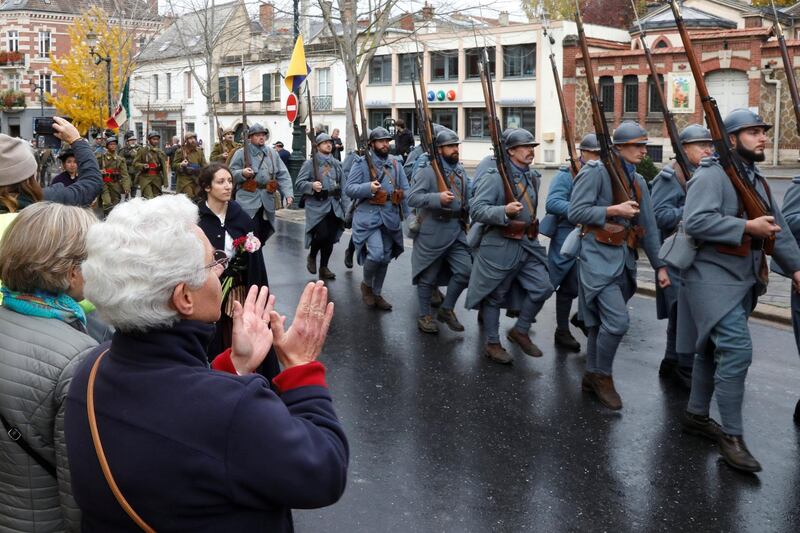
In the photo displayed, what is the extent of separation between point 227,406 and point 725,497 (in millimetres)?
3494

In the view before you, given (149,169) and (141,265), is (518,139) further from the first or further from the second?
(149,169)

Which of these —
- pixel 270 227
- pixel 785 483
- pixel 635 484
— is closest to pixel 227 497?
pixel 635 484

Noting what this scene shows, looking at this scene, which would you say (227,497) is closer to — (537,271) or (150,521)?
(150,521)

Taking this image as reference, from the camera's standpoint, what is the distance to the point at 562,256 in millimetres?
7648

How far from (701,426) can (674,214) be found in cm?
244

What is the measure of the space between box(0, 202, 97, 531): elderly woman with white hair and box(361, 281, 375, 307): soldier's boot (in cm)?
675

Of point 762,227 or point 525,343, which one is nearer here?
point 762,227

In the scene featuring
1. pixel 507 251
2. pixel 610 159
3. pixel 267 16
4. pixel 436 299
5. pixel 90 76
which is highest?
pixel 267 16

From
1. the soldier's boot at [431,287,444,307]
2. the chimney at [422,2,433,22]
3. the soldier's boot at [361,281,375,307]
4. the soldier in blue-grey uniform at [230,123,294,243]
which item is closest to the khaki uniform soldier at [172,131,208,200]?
the soldier in blue-grey uniform at [230,123,294,243]

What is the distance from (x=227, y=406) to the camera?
1823 millimetres

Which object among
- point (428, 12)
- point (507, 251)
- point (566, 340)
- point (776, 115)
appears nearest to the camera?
point (507, 251)

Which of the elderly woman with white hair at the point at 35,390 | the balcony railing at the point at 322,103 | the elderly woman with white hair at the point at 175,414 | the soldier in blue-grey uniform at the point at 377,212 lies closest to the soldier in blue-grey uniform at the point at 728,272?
the elderly woman with white hair at the point at 175,414

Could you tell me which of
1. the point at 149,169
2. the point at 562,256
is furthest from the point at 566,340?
the point at 149,169

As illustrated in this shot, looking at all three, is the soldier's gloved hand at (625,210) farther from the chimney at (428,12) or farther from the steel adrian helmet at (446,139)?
the chimney at (428,12)
